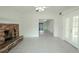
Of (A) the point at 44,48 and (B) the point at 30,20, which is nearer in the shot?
(A) the point at 44,48

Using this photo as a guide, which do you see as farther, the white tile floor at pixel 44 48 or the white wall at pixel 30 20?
the white wall at pixel 30 20

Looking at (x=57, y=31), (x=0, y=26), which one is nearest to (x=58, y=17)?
(x=57, y=31)

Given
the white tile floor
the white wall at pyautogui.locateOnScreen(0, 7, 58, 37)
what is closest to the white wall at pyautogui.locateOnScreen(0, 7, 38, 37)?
the white wall at pyautogui.locateOnScreen(0, 7, 58, 37)

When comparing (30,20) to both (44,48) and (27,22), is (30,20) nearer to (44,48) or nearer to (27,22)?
(27,22)

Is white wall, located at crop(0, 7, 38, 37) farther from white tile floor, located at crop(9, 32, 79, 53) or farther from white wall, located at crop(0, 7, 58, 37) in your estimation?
white tile floor, located at crop(9, 32, 79, 53)

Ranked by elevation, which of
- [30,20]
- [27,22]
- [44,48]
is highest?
[30,20]

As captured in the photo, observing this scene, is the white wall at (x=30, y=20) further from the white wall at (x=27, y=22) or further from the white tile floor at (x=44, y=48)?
the white tile floor at (x=44, y=48)

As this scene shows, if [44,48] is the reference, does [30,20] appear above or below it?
above

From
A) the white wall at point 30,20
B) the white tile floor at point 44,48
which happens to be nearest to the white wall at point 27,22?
the white wall at point 30,20

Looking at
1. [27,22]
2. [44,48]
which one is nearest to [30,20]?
[27,22]
